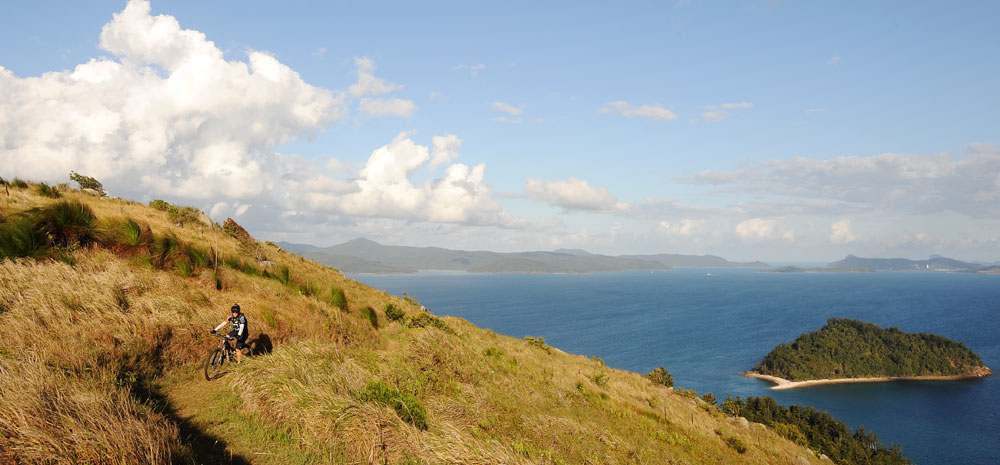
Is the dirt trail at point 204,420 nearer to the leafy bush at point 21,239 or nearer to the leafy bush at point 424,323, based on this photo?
the leafy bush at point 21,239

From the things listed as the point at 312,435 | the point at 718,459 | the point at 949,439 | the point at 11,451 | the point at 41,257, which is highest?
the point at 41,257

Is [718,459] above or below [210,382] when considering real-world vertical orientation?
below

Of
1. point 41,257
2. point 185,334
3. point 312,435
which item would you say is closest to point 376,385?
point 312,435

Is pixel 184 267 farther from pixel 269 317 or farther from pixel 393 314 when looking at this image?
pixel 393 314

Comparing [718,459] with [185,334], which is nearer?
[185,334]

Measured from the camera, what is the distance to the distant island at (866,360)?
11625 centimetres

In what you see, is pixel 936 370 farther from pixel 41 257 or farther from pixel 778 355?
pixel 41 257

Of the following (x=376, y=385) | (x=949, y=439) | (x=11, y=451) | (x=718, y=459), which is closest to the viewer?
(x=11, y=451)

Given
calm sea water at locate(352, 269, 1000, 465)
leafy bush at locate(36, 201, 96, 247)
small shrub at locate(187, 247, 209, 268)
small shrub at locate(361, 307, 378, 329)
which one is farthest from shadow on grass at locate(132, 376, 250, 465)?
calm sea water at locate(352, 269, 1000, 465)

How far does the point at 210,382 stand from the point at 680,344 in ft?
463

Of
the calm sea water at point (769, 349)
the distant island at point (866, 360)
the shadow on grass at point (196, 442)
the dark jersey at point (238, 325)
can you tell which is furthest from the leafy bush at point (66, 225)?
the distant island at point (866, 360)

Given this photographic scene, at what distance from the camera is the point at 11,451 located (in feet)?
18.2

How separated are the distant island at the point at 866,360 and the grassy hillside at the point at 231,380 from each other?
389 feet

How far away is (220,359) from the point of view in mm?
12109
